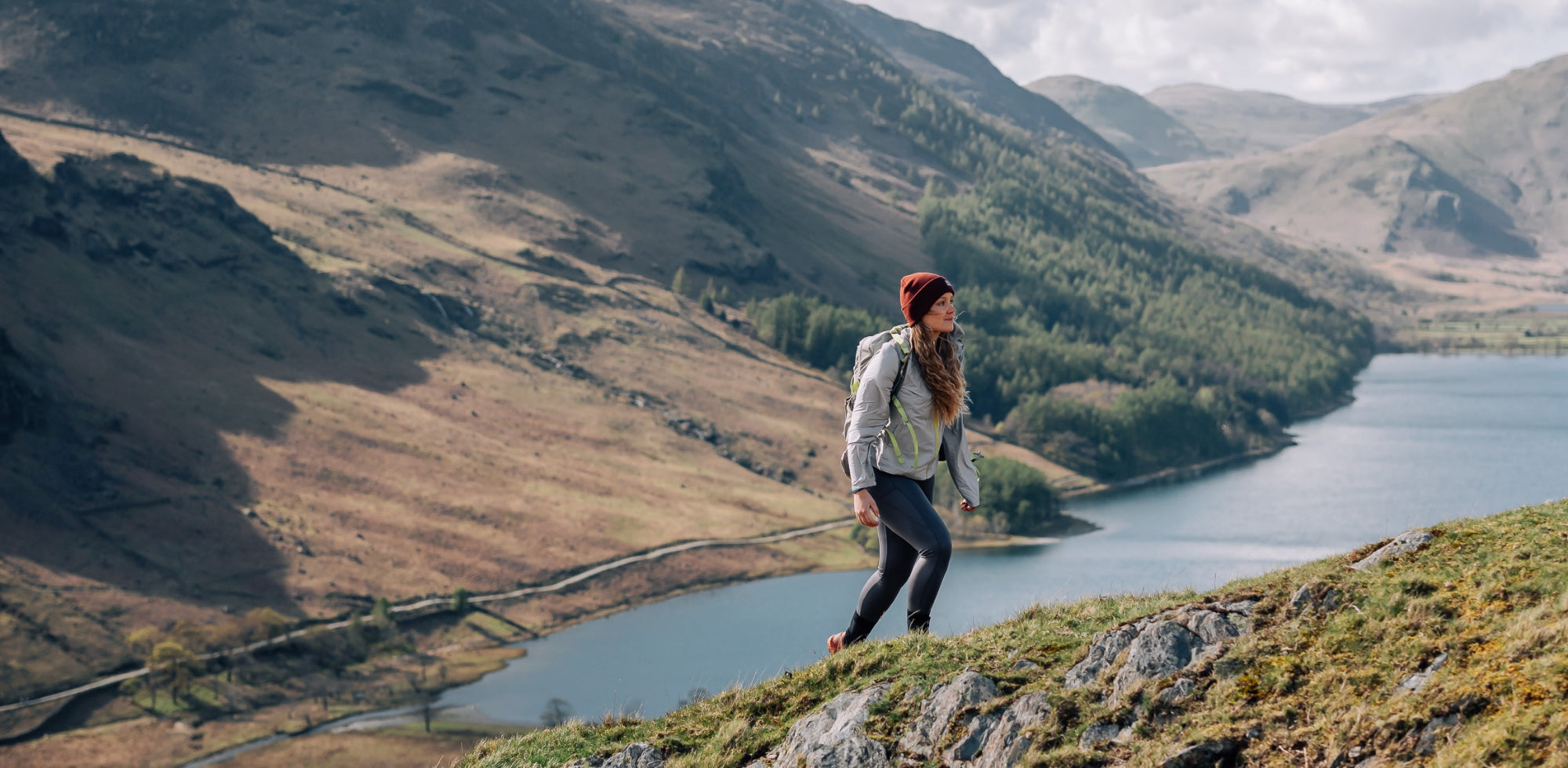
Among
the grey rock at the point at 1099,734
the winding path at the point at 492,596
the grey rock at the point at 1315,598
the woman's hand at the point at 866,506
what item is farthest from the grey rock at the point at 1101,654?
the winding path at the point at 492,596

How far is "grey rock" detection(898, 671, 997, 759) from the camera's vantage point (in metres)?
11.6

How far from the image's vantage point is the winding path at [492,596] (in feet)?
332

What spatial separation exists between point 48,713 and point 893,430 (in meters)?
109

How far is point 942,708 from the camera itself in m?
11.9

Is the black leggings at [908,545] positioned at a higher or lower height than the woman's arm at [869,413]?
lower

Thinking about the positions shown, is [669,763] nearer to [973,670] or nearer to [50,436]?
[973,670]

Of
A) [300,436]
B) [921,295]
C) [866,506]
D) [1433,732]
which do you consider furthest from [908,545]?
[300,436]

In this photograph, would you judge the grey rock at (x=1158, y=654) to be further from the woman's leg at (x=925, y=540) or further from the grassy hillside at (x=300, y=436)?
the grassy hillside at (x=300, y=436)

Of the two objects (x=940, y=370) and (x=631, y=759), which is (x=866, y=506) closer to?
(x=940, y=370)

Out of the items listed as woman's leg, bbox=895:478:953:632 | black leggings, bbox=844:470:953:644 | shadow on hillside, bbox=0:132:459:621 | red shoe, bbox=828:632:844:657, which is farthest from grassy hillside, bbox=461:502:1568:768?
shadow on hillside, bbox=0:132:459:621

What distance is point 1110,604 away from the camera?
14586mm

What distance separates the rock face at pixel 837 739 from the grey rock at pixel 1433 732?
190 inches

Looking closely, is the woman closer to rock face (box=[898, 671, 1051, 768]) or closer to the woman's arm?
the woman's arm

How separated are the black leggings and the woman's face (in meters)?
1.69
